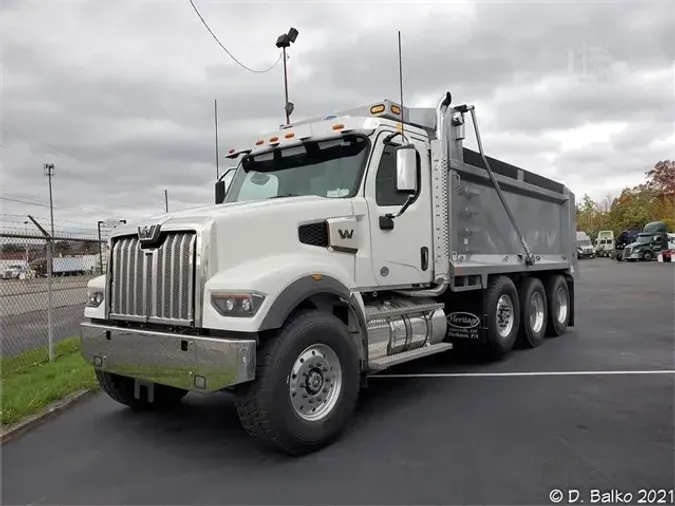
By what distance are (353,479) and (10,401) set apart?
3.80m

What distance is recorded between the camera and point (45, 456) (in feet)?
13.9

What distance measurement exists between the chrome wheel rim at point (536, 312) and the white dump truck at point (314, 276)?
40.8 inches

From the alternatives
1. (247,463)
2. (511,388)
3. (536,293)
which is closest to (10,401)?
(247,463)

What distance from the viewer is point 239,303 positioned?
3859 mm

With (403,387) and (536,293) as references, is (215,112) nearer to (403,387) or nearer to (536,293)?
(403,387)

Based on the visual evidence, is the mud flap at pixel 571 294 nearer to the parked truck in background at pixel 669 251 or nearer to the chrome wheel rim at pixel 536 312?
the chrome wheel rim at pixel 536 312

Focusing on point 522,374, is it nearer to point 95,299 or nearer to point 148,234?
point 148,234

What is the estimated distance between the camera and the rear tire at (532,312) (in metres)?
8.16

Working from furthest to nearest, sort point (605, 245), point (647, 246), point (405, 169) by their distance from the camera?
1. point (605, 245)
2. point (647, 246)
3. point (405, 169)

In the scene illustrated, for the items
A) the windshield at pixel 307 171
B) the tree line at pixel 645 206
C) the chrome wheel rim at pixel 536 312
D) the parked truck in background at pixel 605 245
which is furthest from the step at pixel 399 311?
the tree line at pixel 645 206

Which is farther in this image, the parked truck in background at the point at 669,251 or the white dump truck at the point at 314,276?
the parked truck in background at the point at 669,251

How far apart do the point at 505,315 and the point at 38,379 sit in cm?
618

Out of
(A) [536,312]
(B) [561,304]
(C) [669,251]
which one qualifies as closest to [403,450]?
(A) [536,312]

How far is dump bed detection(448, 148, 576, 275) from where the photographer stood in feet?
21.4
